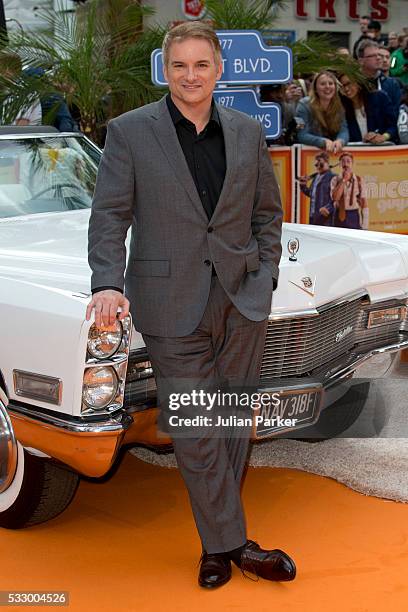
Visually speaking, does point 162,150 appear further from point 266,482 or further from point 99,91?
point 99,91

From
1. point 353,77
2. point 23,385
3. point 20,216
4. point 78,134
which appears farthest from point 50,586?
point 353,77

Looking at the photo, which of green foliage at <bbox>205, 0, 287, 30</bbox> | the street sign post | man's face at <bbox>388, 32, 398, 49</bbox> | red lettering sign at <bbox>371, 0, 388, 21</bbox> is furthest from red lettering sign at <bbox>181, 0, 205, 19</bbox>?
the street sign post

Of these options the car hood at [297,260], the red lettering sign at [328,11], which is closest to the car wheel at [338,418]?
the car hood at [297,260]

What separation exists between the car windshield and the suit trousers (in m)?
1.68

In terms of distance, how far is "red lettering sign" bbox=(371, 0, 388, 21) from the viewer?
49.0 ft

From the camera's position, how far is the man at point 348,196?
7.80 meters

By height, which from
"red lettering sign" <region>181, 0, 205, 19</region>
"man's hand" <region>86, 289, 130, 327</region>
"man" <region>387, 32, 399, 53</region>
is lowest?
"man's hand" <region>86, 289, 130, 327</region>

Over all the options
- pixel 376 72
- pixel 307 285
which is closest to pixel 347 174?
pixel 376 72

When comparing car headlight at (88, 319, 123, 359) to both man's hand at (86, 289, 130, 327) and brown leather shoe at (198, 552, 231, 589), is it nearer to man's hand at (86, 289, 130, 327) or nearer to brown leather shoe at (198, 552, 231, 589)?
man's hand at (86, 289, 130, 327)

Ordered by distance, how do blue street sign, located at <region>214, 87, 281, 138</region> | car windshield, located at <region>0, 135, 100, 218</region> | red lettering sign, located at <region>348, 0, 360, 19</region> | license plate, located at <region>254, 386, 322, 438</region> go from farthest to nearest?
red lettering sign, located at <region>348, 0, 360, 19</region> < blue street sign, located at <region>214, 87, 281, 138</region> < car windshield, located at <region>0, 135, 100, 218</region> < license plate, located at <region>254, 386, 322, 438</region>

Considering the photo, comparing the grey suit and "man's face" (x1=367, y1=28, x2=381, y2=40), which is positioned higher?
"man's face" (x1=367, y1=28, x2=381, y2=40)

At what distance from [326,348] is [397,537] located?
0.77 meters

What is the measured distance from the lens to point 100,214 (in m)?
2.93

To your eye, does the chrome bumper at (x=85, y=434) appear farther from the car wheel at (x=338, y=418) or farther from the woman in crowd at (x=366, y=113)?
the woman in crowd at (x=366, y=113)
